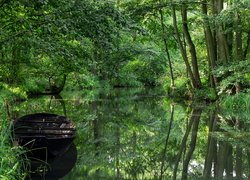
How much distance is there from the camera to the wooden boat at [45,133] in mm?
7414

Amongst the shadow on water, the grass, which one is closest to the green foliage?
the shadow on water

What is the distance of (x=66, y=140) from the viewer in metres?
7.81

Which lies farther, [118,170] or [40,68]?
[40,68]

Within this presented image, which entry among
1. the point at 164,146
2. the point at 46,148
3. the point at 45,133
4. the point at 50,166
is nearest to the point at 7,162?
the point at 46,148

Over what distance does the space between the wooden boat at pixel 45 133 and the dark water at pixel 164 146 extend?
0.56m

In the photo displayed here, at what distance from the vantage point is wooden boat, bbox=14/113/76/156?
7414 mm

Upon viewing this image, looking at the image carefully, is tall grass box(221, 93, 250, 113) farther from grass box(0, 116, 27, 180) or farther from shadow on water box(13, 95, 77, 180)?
grass box(0, 116, 27, 180)

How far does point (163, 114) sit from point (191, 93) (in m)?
3.63

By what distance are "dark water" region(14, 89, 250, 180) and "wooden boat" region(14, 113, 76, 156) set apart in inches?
21.9

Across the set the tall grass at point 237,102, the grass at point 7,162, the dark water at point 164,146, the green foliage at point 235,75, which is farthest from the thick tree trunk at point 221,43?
the grass at point 7,162

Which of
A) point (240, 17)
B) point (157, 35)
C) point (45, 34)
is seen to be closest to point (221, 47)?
point (240, 17)

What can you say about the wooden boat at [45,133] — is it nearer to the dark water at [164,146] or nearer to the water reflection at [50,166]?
the water reflection at [50,166]

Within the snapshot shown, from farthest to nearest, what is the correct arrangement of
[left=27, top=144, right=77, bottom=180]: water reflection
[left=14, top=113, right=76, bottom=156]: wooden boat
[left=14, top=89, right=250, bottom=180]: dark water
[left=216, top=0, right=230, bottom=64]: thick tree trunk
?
[left=216, top=0, right=230, bottom=64]: thick tree trunk → [left=14, top=113, right=76, bottom=156]: wooden boat → [left=14, top=89, right=250, bottom=180]: dark water → [left=27, top=144, right=77, bottom=180]: water reflection

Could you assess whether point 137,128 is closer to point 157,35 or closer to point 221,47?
point 221,47
